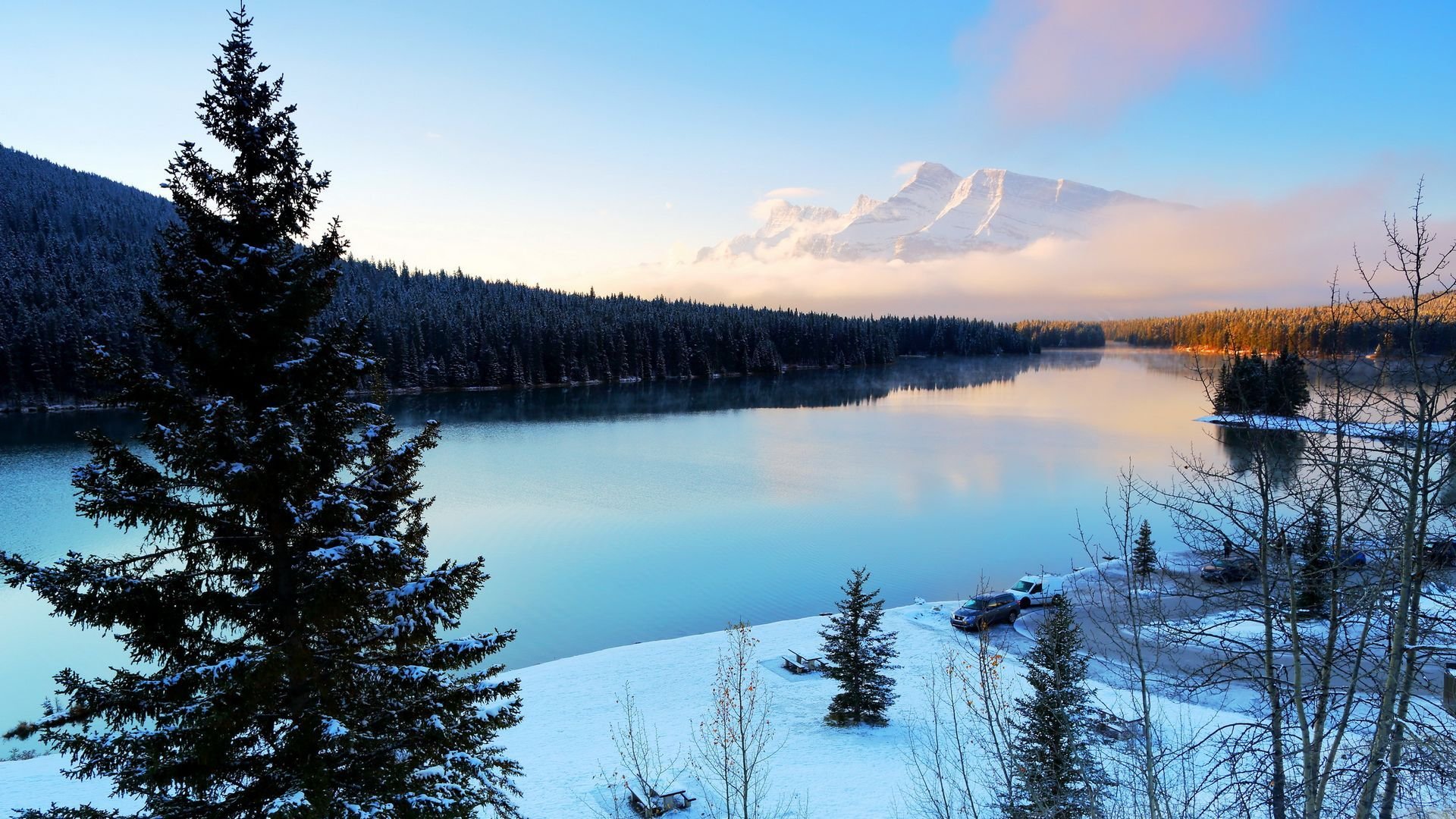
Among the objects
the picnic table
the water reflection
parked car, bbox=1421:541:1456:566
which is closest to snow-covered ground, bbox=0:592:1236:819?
the picnic table

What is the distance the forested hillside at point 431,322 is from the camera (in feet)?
269

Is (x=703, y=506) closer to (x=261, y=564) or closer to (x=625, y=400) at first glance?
(x=261, y=564)

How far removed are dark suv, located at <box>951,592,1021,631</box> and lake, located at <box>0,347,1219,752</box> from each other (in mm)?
3791

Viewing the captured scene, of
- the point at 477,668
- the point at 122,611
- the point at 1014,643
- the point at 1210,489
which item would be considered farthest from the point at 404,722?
the point at 1014,643

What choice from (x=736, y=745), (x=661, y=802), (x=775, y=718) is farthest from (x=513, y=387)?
(x=661, y=802)

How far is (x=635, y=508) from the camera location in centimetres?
3866

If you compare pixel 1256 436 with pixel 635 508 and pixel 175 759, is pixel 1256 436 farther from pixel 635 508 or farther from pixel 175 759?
pixel 635 508

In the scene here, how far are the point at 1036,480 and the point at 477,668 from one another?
112ft

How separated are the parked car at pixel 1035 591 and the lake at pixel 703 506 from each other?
7.04 ft

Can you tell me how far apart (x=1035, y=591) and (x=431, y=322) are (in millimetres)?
96625

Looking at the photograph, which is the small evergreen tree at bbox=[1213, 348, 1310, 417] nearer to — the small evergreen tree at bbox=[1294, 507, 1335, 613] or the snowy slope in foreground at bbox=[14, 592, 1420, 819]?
the small evergreen tree at bbox=[1294, 507, 1335, 613]

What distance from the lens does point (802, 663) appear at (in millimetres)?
19938

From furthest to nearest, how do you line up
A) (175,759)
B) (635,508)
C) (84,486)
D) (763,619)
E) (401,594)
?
1. (635,508)
2. (763,619)
3. (401,594)
4. (175,759)
5. (84,486)

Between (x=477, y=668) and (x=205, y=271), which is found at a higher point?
(x=205, y=271)
